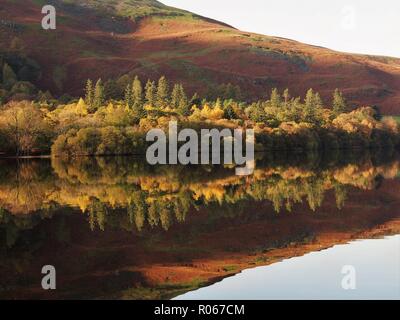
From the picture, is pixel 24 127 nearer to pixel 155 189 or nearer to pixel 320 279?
pixel 155 189

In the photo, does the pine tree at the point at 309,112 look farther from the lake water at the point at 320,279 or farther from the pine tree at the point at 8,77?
the lake water at the point at 320,279

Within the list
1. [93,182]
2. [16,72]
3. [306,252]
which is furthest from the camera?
[16,72]

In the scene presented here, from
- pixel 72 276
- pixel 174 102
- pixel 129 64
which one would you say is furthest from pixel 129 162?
pixel 129 64

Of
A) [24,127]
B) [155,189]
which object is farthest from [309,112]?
[155,189]

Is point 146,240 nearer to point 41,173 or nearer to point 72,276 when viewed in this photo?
point 72,276

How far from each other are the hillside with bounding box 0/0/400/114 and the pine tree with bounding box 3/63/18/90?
1158 cm

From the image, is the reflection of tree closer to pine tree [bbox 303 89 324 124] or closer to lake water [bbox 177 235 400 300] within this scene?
lake water [bbox 177 235 400 300]

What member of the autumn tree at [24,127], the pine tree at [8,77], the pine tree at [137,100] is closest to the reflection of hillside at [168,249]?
the autumn tree at [24,127]

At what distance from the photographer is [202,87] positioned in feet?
471

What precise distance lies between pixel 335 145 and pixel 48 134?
1717 inches

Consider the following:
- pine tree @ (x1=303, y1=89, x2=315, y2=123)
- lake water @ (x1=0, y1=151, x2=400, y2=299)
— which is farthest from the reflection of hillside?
pine tree @ (x1=303, y1=89, x2=315, y2=123)

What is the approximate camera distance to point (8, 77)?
12212 cm

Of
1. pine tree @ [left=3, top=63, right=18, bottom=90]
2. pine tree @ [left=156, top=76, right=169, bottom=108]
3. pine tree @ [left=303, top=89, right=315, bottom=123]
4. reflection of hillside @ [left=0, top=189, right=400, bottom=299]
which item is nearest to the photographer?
reflection of hillside @ [left=0, top=189, right=400, bottom=299]

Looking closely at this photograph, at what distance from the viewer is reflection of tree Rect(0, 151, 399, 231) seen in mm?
30781
